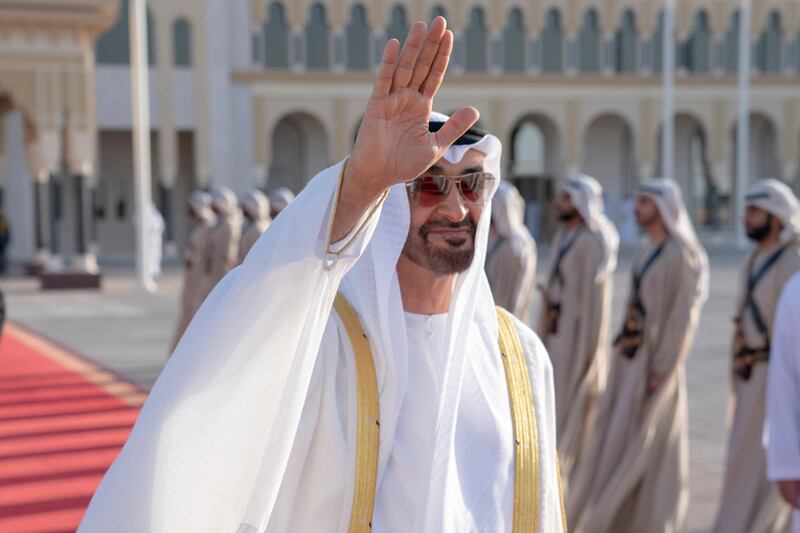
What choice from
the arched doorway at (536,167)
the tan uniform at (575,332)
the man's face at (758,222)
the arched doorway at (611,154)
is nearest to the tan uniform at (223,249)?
the tan uniform at (575,332)

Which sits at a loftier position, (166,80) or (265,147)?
(166,80)

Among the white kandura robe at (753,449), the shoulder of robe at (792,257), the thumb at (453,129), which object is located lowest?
the white kandura robe at (753,449)

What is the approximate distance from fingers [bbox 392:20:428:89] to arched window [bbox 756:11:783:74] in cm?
3078

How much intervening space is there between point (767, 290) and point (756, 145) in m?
28.8

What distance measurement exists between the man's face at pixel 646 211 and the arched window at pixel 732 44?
85.7ft

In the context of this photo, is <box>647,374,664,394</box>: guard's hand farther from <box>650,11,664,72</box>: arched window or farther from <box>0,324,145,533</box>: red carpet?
<box>650,11,664,72</box>: arched window

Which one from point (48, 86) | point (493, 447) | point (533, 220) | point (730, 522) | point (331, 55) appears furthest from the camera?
point (533, 220)

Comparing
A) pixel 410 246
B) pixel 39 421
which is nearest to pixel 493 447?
pixel 410 246

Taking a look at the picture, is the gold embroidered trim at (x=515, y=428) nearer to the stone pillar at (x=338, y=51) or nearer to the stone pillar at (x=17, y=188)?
the stone pillar at (x=17, y=188)

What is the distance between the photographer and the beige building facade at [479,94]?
26062mm

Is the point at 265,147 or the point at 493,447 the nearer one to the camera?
the point at 493,447

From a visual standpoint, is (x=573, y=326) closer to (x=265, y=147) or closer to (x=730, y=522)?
(x=730, y=522)

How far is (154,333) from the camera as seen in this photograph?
12.2 metres

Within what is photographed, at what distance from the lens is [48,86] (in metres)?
17.5
